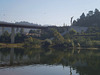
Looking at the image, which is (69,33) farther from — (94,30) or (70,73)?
(70,73)

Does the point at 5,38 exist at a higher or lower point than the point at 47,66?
higher

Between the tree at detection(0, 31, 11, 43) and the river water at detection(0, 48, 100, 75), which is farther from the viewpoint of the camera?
the tree at detection(0, 31, 11, 43)

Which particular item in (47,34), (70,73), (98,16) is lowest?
(70,73)

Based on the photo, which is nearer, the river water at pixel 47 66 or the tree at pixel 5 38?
the river water at pixel 47 66

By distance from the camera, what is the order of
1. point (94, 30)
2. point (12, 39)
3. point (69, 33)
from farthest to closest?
1. point (94, 30)
2. point (69, 33)
3. point (12, 39)

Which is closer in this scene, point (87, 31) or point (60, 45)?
point (60, 45)

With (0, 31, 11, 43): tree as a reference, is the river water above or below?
below

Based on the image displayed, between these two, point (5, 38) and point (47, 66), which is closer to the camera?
point (47, 66)

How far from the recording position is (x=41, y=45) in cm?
6556

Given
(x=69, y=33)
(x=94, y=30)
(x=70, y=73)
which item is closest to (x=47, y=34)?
(x=69, y=33)

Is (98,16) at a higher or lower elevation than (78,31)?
higher

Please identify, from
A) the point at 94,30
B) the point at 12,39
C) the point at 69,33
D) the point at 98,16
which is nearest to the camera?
the point at 12,39

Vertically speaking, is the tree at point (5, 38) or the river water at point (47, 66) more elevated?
the tree at point (5, 38)

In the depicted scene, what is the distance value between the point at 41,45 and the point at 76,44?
47.6 feet
